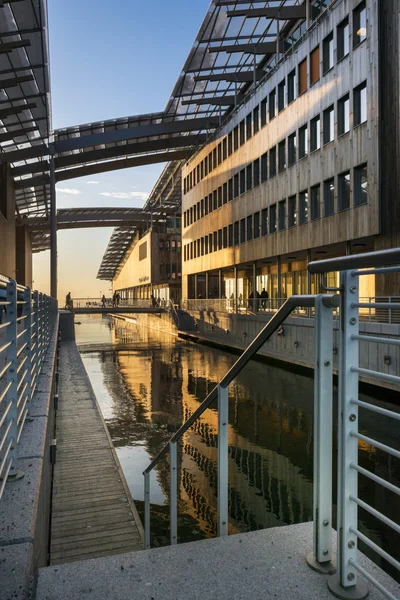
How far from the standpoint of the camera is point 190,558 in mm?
2676

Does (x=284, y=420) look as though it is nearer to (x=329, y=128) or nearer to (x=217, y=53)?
(x=329, y=128)

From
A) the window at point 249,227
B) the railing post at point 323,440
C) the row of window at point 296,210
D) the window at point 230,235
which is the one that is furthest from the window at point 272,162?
the railing post at point 323,440

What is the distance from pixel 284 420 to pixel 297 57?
2184cm

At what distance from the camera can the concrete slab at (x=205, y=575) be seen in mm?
2352

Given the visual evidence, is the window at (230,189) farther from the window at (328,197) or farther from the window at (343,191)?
the window at (343,191)

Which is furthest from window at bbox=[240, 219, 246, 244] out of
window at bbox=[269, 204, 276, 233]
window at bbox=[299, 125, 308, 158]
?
window at bbox=[299, 125, 308, 158]

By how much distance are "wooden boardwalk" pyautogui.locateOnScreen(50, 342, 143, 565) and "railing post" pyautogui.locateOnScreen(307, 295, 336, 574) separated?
3792 mm

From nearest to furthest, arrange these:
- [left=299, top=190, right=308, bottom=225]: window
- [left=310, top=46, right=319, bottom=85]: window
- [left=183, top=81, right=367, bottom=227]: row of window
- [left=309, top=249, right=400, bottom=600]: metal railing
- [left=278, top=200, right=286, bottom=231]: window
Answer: [left=309, top=249, right=400, bottom=600]: metal railing, [left=183, top=81, right=367, bottom=227]: row of window, [left=310, top=46, right=319, bottom=85]: window, [left=299, top=190, right=308, bottom=225]: window, [left=278, top=200, right=286, bottom=231]: window

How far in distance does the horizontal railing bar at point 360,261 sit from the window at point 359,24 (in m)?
23.6

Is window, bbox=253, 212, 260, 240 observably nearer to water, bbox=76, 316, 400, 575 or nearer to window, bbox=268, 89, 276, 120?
window, bbox=268, 89, 276, 120

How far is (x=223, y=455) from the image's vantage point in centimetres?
331

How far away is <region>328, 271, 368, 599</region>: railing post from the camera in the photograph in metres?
2.25

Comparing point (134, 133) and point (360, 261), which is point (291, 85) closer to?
point (134, 133)

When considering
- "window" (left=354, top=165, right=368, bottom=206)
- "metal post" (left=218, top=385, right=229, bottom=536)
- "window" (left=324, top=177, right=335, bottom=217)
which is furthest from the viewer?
"window" (left=324, top=177, right=335, bottom=217)
